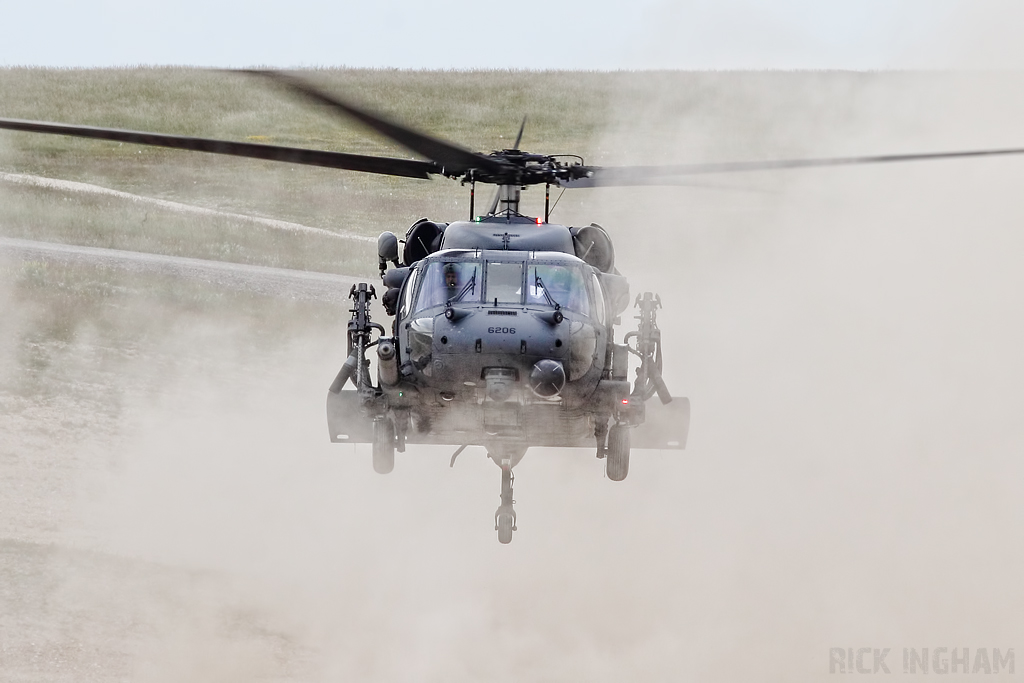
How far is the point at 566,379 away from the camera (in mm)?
11422

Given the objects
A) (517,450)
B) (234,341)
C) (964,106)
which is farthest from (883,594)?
(234,341)

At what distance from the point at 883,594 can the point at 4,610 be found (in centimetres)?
1476

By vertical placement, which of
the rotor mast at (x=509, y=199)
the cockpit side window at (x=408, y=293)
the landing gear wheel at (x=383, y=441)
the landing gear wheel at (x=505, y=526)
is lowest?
the landing gear wheel at (x=505, y=526)

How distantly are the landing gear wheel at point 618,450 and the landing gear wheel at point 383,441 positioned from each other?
210 centimetres

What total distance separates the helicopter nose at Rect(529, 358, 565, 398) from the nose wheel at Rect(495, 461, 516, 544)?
2100 mm

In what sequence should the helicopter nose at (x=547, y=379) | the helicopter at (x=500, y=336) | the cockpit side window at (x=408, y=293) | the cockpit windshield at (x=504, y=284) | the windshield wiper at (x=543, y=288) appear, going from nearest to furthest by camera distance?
the helicopter nose at (x=547, y=379)
the helicopter at (x=500, y=336)
the windshield wiper at (x=543, y=288)
the cockpit windshield at (x=504, y=284)
the cockpit side window at (x=408, y=293)

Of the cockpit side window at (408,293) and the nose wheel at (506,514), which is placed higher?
the cockpit side window at (408,293)

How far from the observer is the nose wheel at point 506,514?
41.9ft

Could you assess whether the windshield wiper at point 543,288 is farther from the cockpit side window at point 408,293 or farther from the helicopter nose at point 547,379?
the cockpit side window at point 408,293

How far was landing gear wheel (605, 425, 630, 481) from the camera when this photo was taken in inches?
484

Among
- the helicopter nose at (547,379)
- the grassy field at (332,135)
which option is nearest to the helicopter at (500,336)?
the helicopter nose at (547,379)

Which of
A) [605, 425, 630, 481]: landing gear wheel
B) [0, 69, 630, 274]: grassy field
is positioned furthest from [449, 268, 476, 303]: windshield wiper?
[0, 69, 630, 274]: grassy field

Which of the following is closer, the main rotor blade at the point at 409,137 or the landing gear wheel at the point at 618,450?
the main rotor blade at the point at 409,137

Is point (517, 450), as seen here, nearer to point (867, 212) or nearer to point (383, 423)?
point (383, 423)
